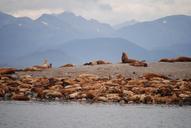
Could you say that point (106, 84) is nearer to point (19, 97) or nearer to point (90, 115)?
point (19, 97)

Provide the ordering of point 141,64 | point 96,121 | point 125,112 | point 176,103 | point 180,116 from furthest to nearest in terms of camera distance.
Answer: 1. point 141,64
2. point 176,103
3. point 125,112
4. point 180,116
5. point 96,121

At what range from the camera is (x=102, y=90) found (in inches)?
1491

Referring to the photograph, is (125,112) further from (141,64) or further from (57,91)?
(141,64)

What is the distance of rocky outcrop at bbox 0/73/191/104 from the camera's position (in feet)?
117

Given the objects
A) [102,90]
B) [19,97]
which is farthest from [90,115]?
[19,97]

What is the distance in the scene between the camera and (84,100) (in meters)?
36.2

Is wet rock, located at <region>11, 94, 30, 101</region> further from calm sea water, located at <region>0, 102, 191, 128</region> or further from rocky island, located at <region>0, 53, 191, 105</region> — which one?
calm sea water, located at <region>0, 102, 191, 128</region>

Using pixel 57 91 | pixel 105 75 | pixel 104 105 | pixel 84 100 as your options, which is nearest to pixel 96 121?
pixel 104 105

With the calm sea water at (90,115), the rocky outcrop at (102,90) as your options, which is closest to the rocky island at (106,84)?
the rocky outcrop at (102,90)

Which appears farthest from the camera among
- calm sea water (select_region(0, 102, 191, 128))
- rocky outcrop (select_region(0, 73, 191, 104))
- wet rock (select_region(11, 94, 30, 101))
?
wet rock (select_region(11, 94, 30, 101))

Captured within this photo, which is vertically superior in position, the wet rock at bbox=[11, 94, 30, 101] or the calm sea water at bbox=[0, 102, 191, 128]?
the wet rock at bbox=[11, 94, 30, 101]

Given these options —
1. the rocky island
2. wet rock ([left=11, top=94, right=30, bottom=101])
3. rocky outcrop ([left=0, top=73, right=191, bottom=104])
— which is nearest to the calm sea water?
wet rock ([left=11, top=94, right=30, bottom=101])

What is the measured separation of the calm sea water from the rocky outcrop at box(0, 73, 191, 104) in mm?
2573

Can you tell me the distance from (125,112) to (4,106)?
880cm
